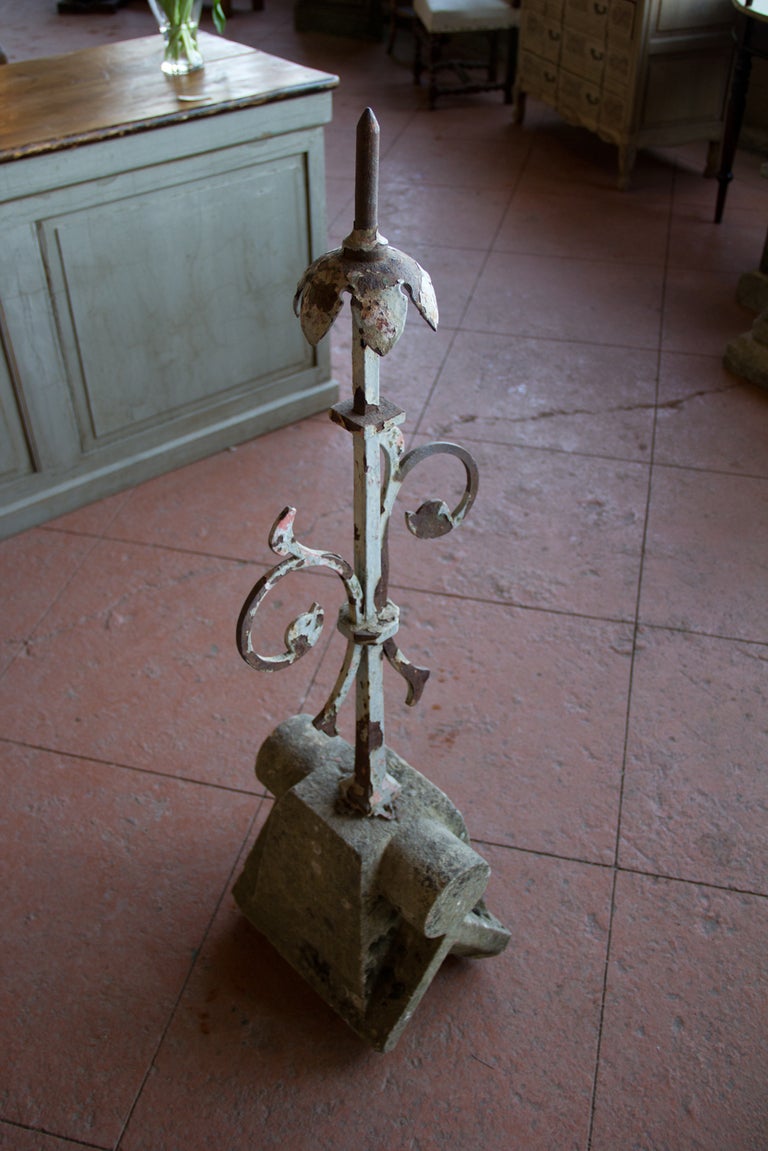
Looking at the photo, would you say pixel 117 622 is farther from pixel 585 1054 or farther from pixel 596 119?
pixel 596 119

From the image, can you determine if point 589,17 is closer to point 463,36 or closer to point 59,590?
point 463,36

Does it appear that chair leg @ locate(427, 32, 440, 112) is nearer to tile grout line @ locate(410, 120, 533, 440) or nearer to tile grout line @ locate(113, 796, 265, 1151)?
tile grout line @ locate(410, 120, 533, 440)

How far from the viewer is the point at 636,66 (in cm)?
452

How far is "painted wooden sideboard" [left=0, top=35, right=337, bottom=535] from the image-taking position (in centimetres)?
266

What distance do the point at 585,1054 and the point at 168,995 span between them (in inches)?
28.6

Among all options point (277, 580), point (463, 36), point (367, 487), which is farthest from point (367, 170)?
point (463, 36)

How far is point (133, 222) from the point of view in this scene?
2.79 meters

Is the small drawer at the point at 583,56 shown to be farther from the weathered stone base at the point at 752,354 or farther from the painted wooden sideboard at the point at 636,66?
the weathered stone base at the point at 752,354

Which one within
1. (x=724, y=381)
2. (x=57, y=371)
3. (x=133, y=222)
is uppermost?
(x=133, y=222)

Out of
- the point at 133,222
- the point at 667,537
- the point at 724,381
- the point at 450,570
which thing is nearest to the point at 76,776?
the point at 450,570

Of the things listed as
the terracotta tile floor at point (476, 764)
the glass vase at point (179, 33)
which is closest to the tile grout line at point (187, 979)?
the terracotta tile floor at point (476, 764)

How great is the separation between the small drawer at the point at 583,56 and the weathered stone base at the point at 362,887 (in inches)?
154

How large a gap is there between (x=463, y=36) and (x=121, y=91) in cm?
429

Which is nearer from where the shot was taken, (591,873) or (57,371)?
(591,873)
